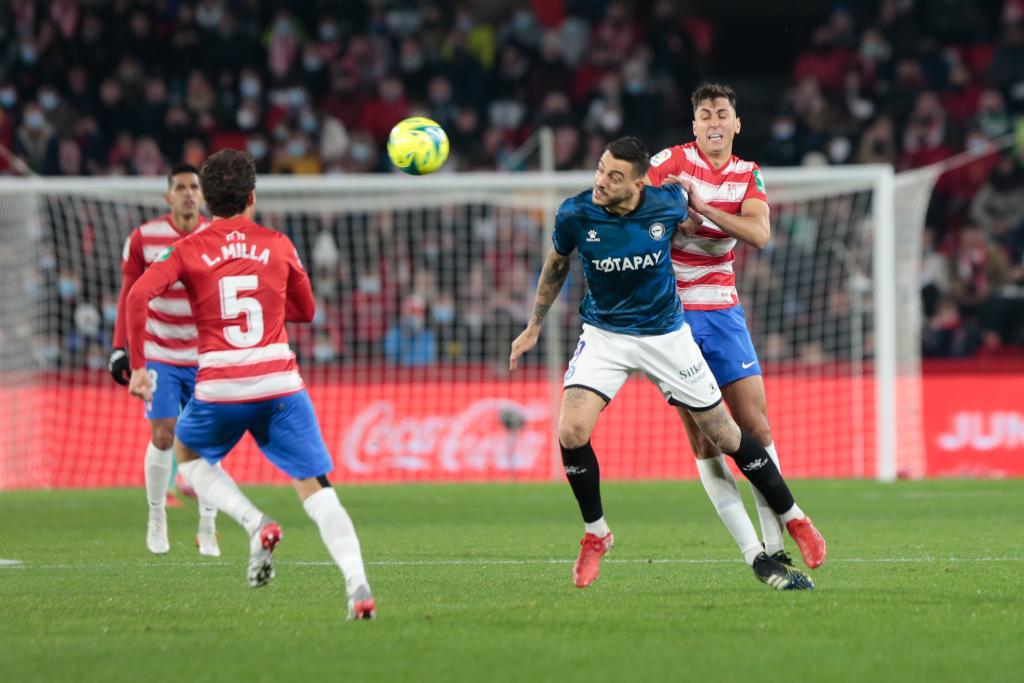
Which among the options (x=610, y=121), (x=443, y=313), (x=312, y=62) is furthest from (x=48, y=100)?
(x=610, y=121)

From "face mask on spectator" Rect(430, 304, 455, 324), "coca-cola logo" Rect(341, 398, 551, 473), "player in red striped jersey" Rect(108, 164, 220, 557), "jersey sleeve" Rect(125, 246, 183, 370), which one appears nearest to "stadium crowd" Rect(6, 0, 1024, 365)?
"face mask on spectator" Rect(430, 304, 455, 324)

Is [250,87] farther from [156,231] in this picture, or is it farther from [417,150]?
[417,150]

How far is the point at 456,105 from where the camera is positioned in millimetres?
23219

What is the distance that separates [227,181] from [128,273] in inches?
118

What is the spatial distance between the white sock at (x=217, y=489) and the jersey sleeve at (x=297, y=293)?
719 millimetres

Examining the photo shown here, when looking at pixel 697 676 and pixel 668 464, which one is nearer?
pixel 697 676

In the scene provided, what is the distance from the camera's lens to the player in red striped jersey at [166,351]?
957 centimetres

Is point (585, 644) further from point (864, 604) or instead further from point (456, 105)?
point (456, 105)

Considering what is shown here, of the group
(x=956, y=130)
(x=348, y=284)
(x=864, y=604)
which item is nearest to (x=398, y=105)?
(x=348, y=284)

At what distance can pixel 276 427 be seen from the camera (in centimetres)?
654

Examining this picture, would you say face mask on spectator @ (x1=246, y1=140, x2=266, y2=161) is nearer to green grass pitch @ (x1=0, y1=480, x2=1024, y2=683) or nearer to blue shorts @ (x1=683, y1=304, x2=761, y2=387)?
green grass pitch @ (x1=0, y1=480, x2=1024, y2=683)

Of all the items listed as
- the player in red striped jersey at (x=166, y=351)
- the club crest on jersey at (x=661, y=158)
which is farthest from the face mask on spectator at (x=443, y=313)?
the club crest on jersey at (x=661, y=158)

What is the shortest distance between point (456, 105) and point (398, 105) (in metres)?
0.89

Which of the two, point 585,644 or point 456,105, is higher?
point 456,105
